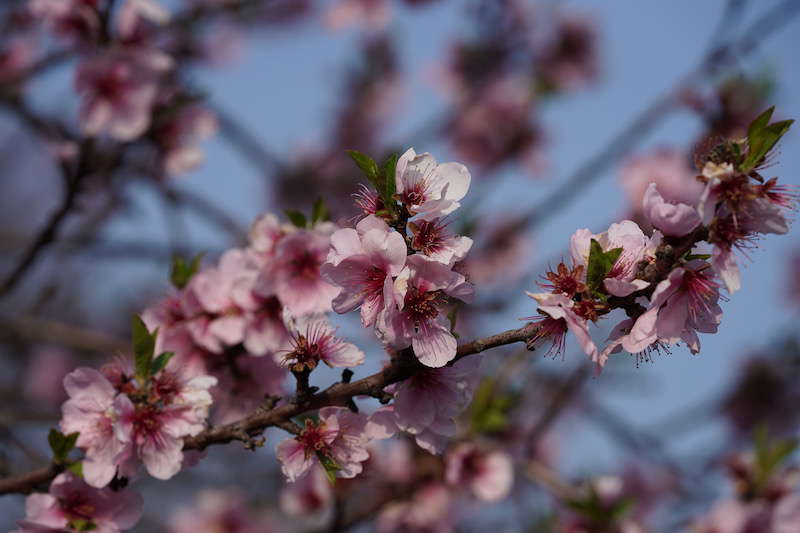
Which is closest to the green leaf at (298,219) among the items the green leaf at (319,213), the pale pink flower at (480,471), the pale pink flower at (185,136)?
the green leaf at (319,213)

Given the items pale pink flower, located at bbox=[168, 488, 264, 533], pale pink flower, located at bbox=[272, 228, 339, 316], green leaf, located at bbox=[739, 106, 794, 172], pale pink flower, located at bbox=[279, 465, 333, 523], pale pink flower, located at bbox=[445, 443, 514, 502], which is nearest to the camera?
green leaf, located at bbox=[739, 106, 794, 172]

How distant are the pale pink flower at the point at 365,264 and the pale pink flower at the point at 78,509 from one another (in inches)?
29.6

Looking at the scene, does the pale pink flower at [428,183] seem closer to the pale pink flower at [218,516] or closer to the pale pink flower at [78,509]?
the pale pink flower at [78,509]

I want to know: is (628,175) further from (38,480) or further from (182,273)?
(38,480)

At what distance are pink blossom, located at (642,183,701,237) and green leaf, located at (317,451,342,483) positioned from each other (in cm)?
86

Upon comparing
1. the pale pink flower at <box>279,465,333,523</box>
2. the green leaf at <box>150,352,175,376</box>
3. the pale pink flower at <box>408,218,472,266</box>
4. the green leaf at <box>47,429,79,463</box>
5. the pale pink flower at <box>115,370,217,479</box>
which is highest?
the pale pink flower at <box>408,218,472,266</box>

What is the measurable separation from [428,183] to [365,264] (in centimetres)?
22

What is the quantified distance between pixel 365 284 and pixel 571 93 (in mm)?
5313

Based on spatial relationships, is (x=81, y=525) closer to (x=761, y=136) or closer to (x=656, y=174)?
(x=761, y=136)

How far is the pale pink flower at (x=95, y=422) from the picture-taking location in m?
1.62

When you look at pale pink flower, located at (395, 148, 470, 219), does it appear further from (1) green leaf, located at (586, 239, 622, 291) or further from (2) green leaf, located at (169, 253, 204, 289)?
(2) green leaf, located at (169, 253, 204, 289)

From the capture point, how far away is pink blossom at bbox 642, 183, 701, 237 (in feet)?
4.54

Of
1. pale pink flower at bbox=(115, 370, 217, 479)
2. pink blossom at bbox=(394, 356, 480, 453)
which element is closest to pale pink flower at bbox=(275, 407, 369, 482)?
pink blossom at bbox=(394, 356, 480, 453)

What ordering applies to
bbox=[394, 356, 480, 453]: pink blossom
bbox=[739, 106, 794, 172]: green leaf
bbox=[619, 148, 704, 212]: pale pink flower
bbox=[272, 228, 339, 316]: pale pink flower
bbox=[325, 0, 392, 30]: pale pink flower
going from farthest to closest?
bbox=[325, 0, 392, 30]: pale pink flower, bbox=[619, 148, 704, 212]: pale pink flower, bbox=[272, 228, 339, 316]: pale pink flower, bbox=[394, 356, 480, 453]: pink blossom, bbox=[739, 106, 794, 172]: green leaf
